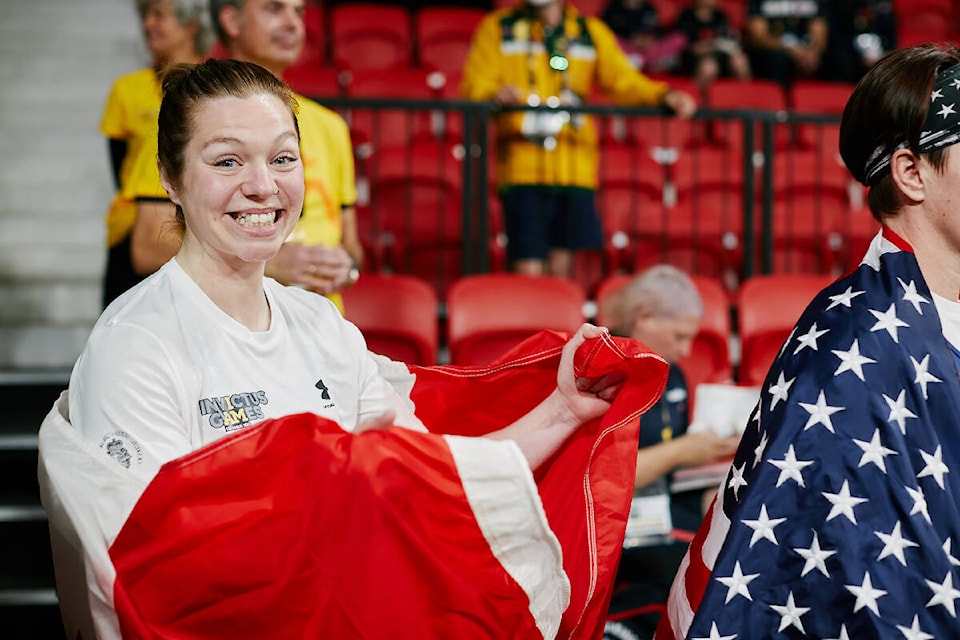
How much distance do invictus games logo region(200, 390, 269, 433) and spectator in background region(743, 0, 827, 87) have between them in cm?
730

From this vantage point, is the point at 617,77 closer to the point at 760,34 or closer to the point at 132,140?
the point at 132,140

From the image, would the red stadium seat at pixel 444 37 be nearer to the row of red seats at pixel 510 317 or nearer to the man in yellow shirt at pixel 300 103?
the row of red seats at pixel 510 317

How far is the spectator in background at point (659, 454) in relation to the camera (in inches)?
129

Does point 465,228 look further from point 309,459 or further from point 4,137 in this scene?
point 309,459

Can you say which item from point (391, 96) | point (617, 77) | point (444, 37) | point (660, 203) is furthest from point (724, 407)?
point (444, 37)

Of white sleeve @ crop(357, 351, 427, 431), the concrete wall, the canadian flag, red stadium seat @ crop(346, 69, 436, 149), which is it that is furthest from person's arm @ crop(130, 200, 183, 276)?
red stadium seat @ crop(346, 69, 436, 149)

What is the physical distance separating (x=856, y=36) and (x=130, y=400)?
7.78 metres

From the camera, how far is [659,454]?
3656 mm

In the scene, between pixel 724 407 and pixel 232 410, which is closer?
pixel 232 410

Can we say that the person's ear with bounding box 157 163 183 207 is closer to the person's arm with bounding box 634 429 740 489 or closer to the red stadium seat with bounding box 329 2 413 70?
the person's arm with bounding box 634 429 740 489

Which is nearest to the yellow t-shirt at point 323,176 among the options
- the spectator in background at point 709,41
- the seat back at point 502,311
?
the seat back at point 502,311

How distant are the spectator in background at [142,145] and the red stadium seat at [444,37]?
4.70m

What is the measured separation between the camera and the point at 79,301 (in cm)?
538

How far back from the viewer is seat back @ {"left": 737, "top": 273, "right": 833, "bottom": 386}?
4957 millimetres
